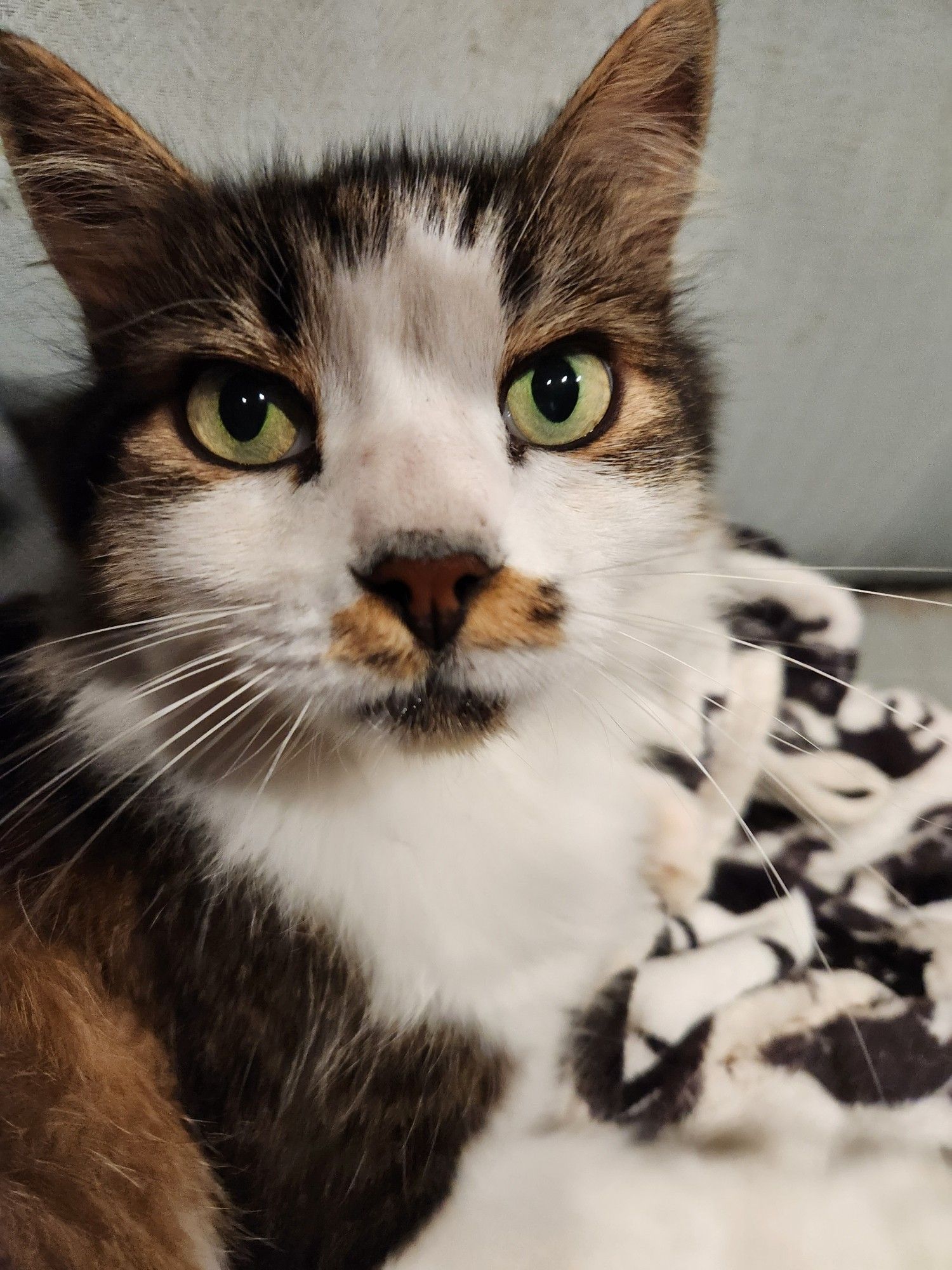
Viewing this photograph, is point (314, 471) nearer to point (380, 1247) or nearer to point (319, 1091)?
point (319, 1091)

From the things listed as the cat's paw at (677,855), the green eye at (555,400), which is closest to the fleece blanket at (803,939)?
the cat's paw at (677,855)

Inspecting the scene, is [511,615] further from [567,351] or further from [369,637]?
[567,351]

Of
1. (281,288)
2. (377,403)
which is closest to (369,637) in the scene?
(377,403)

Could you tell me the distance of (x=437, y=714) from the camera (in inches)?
22.1

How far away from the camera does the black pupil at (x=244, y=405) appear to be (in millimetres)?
610

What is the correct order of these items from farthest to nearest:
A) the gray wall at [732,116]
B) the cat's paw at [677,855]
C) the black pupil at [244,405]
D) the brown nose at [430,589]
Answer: the cat's paw at [677,855] → the gray wall at [732,116] → the black pupil at [244,405] → the brown nose at [430,589]

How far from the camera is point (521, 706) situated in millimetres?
611

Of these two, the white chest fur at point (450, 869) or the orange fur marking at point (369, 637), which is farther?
the white chest fur at point (450, 869)

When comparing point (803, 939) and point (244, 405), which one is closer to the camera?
point (244, 405)

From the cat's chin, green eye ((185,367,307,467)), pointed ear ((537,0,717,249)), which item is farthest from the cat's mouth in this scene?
pointed ear ((537,0,717,249))

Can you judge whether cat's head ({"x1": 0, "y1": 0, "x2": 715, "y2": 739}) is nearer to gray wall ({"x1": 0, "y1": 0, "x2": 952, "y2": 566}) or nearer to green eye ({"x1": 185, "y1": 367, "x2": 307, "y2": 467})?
green eye ({"x1": 185, "y1": 367, "x2": 307, "y2": 467})

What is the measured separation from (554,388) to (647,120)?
0.91 feet

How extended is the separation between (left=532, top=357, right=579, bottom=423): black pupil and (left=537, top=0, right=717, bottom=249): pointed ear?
6.5 inches

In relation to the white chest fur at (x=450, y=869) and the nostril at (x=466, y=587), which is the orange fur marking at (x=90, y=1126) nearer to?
the white chest fur at (x=450, y=869)
